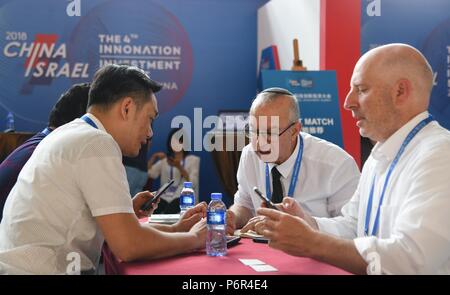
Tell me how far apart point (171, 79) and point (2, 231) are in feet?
21.8

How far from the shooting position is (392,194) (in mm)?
1887

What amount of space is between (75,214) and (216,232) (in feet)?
1.79

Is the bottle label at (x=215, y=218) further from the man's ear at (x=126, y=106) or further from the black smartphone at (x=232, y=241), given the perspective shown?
the man's ear at (x=126, y=106)

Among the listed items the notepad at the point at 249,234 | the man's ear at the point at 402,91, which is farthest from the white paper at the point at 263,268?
the man's ear at the point at 402,91

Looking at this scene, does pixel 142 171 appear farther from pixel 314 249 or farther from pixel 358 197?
pixel 314 249

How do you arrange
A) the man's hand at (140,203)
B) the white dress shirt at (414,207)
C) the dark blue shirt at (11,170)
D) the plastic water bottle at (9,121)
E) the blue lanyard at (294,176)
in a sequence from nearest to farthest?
the white dress shirt at (414,207)
the dark blue shirt at (11,170)
the man's hand at (140,203)
the blue lanyard at (294,176)
the plastic water bottle at (9,121)

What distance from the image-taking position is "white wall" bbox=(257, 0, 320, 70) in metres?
6.21

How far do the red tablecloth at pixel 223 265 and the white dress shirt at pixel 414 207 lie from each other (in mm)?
174

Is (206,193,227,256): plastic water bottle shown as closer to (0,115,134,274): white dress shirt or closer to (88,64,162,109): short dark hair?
(0,115,134,274): white dress shirt

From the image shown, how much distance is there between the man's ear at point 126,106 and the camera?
2104 millimetres

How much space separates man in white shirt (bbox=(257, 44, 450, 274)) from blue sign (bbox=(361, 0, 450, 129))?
564 centimetres

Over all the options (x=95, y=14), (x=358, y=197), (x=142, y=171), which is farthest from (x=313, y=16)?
(x=358, y=197)

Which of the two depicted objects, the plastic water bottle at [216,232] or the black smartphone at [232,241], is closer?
the plastic water bottle at [216,232]

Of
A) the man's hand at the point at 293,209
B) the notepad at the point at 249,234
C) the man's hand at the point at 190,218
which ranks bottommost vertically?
the notepad at the point at 249,234
